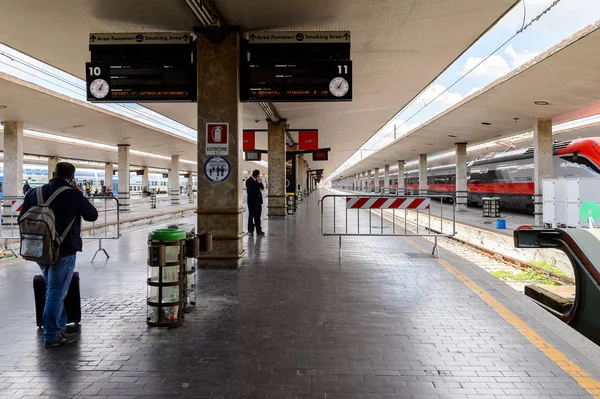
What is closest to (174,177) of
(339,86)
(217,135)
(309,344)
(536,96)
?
(536,96)

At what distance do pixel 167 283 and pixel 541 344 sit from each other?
3.71 meters

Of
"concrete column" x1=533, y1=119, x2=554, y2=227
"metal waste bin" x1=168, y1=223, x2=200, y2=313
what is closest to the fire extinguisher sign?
"metal waste bin" x1=168, y1=223, x2=200, y2=313

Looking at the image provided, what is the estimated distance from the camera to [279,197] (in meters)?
17.1

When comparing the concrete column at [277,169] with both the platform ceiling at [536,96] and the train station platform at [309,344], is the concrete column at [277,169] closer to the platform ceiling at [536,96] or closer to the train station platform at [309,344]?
the platform ceiling at [536,96]

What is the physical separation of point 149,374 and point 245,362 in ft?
2.51

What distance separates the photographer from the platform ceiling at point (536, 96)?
8859 mm

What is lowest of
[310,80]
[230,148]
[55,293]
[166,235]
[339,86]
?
[55,293]

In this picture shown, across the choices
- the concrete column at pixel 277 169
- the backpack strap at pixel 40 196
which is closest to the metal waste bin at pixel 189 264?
the backpack strap at pixel 40 196

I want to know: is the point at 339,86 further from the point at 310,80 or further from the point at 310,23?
the point at 310,23

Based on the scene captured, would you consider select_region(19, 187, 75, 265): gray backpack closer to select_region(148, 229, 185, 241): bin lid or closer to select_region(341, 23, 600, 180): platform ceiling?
select_region(148, 229, 185, 241): bin lid

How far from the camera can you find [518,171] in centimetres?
2183

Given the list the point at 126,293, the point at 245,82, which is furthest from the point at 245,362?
the point at 245,82

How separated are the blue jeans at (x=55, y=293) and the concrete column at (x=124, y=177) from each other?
73.8 ft

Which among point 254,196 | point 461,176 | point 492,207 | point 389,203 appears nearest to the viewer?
point 389,203
